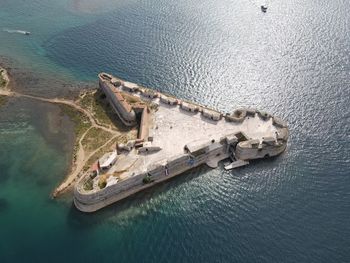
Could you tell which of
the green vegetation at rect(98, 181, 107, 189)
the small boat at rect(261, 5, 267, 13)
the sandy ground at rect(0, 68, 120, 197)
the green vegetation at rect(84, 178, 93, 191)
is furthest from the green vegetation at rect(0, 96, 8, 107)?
the small boat at rect(261, 5, 267, 13)

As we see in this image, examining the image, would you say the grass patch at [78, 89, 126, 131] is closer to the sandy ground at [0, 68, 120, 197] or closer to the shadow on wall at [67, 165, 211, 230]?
the sandy ground at [0, 68, 120, 197]

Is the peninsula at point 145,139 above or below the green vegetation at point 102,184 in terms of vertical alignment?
above

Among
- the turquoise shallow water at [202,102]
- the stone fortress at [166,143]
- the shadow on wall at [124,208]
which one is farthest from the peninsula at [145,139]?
the turquoise shallow water at [202,102]

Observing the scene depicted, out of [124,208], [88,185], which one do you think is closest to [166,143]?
[124,208]

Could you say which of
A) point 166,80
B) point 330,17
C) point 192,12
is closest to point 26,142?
point 166,80

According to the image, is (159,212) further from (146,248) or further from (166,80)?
(166,80)

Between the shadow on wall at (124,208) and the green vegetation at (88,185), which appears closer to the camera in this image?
the shadow on wall at (124,208)

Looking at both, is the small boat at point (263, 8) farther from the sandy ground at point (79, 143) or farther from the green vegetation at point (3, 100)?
the green vegetation at point (3, 100)
